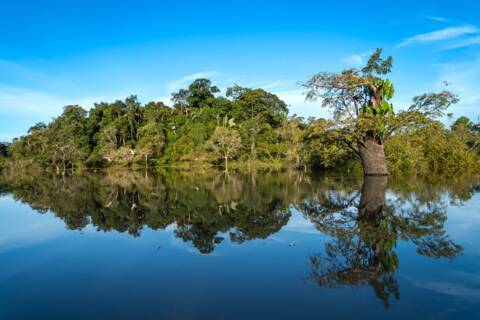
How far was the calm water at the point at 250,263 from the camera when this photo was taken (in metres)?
4.03

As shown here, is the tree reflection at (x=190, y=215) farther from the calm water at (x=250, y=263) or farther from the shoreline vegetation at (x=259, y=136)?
the shoreline vegetation at (x=259, y=136)

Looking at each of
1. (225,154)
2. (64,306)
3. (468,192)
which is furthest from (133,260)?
(225,154)

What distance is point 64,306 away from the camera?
422 cm

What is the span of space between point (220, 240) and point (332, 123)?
17497 millimetres

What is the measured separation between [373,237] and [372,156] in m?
17.3

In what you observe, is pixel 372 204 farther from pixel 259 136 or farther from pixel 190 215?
pixel 259 136

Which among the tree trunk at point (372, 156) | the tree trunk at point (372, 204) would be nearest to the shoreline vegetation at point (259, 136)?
the tree trunk at point (372, 156)

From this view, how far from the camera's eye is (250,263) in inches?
226

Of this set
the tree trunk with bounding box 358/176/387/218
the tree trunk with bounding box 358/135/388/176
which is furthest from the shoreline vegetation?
the tree trunk with bounding box 358/176/387/218

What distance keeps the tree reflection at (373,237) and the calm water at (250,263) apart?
3 cm

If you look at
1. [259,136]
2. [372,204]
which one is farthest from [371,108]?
[259,136]

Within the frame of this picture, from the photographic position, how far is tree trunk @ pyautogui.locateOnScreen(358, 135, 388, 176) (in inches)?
875

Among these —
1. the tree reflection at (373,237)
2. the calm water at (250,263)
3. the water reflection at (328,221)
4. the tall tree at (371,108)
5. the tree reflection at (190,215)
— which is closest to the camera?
the calm water at (250,263)

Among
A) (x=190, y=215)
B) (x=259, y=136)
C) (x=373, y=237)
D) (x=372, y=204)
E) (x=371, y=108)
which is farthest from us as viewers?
(x=259, y=136)
